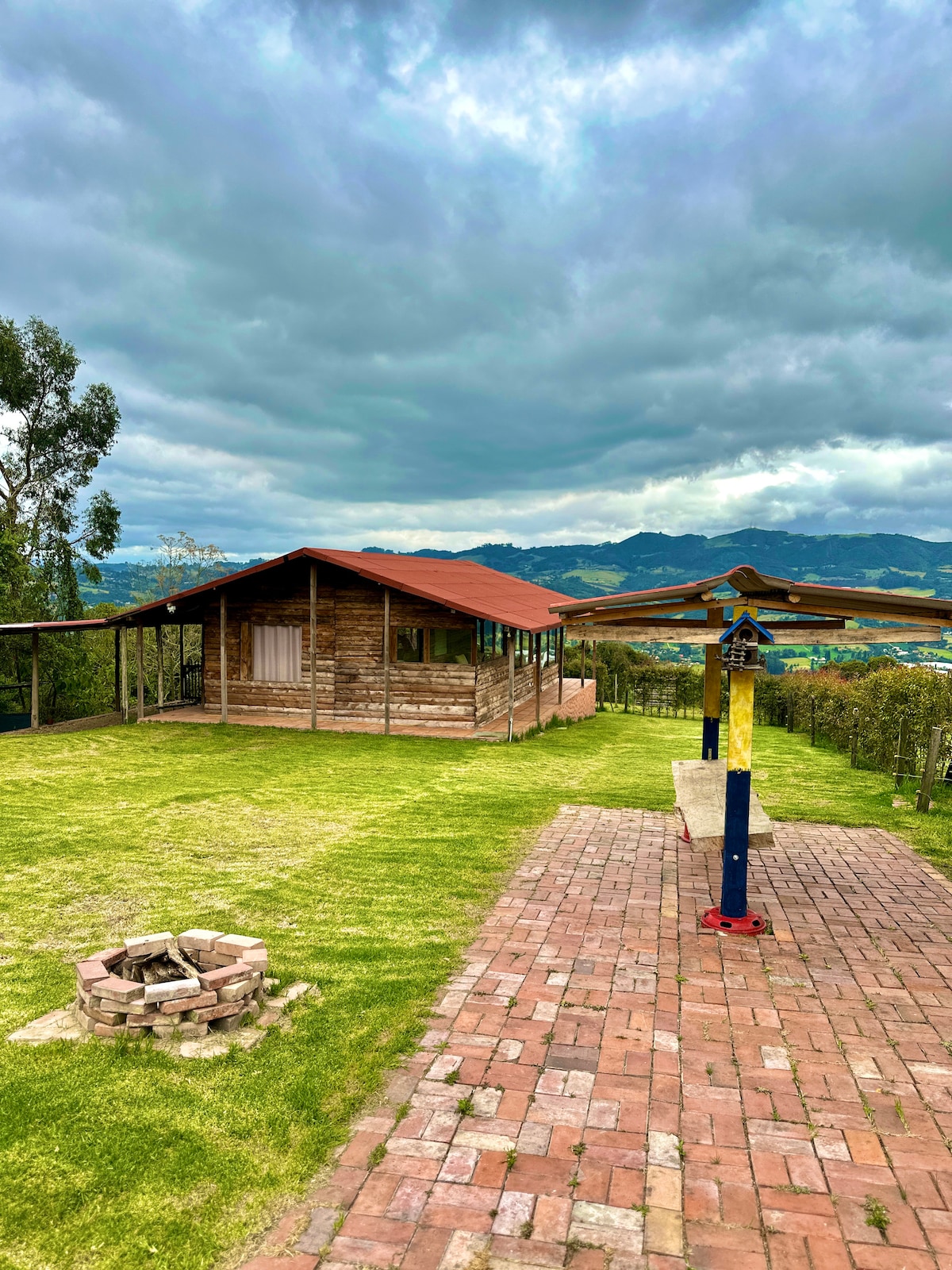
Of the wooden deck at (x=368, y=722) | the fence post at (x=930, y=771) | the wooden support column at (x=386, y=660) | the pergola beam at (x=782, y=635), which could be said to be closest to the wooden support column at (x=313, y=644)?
the wooden deck at (x=368, y=722)

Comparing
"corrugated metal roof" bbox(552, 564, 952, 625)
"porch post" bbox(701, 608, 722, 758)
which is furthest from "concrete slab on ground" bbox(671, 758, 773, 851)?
"corrugated metal roof" bbox(552, 564, 952, 625)

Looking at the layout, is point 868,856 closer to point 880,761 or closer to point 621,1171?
point 621,1171

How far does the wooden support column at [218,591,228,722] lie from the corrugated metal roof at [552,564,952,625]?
13.5 metres

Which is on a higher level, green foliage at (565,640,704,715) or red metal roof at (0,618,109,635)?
red metal roof at (0,618,109,635)

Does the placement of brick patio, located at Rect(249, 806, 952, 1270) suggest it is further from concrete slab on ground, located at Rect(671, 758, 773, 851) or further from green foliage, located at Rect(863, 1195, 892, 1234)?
concrete slab on ground, located at Rect(671, 758, 773, 851)

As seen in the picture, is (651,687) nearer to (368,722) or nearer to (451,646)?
(451,646)

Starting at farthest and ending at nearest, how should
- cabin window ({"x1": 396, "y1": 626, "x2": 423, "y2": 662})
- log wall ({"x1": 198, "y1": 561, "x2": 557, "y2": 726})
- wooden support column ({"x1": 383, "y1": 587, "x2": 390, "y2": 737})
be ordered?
cabin window ({"x1": 396, "y1": 626, "x2": 423, "y2": 662}) < log wall ({"x1": 198, "y1": 561, "x2": 557, "y2": 726}) < wooden support column ({"x1": 383, "y1": 587, "x2": 390, "y2": 737})

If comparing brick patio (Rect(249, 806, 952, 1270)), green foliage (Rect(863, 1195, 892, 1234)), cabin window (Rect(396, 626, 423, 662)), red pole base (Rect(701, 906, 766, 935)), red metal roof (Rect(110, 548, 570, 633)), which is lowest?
green foliage (Rect(863, 1195, 892, 1234))

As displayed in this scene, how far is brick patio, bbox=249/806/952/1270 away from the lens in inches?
123

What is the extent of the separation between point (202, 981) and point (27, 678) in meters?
23.0

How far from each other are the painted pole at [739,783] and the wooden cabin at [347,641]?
10.7 m

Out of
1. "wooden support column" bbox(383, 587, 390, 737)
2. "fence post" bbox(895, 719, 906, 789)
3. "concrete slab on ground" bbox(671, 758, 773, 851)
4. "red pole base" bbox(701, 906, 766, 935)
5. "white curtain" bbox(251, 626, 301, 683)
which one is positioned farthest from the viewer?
"white curtain" bbox(251, 626, 301, 683)

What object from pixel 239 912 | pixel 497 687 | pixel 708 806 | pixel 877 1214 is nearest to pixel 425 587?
pixel 497 687

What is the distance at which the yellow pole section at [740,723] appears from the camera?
6.34 meters
